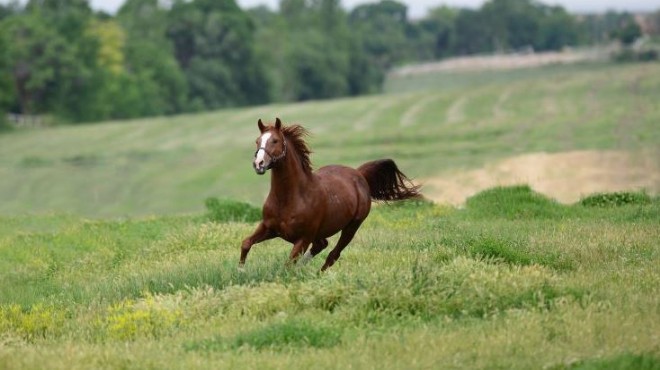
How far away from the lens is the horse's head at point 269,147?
14.0 m

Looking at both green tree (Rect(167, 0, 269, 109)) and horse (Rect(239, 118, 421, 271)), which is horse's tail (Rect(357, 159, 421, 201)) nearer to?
horse (Rect(239, 118, 421, 271))

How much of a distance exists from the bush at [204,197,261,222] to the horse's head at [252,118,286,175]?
9624 mm

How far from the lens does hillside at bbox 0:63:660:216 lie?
48781 millimetres

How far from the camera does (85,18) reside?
123 m

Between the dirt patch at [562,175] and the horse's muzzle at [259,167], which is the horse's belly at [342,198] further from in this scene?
the dirt patch at [562,175]

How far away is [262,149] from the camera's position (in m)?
14.1

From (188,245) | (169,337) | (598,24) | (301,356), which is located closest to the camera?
(301,356)

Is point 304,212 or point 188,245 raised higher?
point 304,212

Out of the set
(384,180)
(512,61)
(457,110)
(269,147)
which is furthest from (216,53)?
(269,147)

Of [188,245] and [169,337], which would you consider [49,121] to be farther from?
[169,337]

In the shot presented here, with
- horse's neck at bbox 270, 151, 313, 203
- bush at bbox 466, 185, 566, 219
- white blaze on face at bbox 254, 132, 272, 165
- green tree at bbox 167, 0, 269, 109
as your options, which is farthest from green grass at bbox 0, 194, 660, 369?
green tree at bbox 167, 0, 269, 109

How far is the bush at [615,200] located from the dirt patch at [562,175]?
1454 centimetres

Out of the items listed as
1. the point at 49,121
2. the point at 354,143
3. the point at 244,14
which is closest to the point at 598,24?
Result: the point at 244,14

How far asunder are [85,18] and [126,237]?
104 metres
